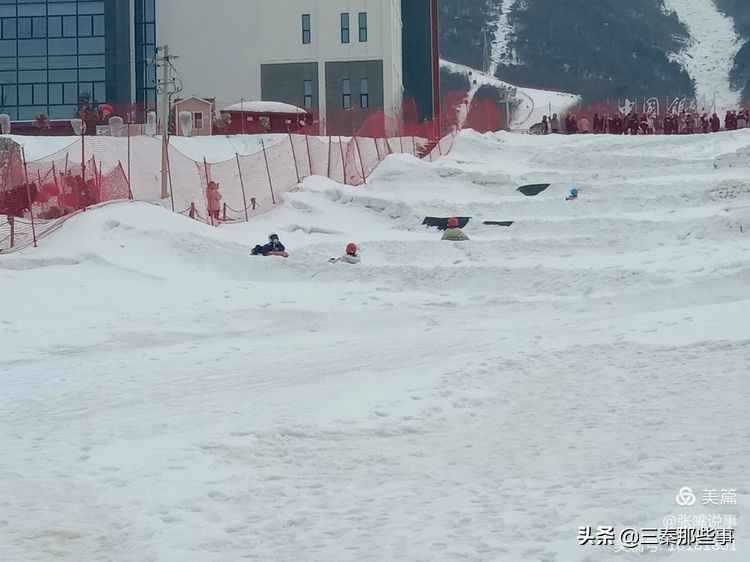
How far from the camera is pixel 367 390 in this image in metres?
10.8

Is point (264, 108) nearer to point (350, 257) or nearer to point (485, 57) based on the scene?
point (350, 257)

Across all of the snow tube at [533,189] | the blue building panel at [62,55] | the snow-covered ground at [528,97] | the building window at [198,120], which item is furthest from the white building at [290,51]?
the snow-covered ground at [528,97]

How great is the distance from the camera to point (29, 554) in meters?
6.20

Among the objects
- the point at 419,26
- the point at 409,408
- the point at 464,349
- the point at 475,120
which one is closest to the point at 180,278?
the point at 464,349

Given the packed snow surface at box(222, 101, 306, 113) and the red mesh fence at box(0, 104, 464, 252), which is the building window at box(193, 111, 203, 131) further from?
the red mesh fence at box(0, 104, 464, 252)

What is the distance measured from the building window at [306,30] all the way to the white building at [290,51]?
58 mm

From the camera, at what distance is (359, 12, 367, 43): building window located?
66375mm

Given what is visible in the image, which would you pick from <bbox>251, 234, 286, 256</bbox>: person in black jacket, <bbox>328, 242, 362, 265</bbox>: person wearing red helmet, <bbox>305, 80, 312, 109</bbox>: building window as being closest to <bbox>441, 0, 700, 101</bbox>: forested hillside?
<bbox>305, 80, 312, 109</bbox>: building window

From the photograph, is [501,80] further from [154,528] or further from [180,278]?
[154,528]

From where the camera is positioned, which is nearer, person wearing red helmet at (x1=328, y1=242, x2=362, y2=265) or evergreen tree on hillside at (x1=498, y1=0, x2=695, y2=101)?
person wearing red helmet at (x1=328, y1=242, x2=362, y2=265)

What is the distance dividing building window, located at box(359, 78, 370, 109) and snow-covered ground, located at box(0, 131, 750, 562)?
41.4m

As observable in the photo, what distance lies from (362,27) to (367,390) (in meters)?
57.8

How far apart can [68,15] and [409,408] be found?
62.4 m

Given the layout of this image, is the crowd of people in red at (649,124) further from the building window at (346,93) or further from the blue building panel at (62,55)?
the blue building panel at (62,55)
